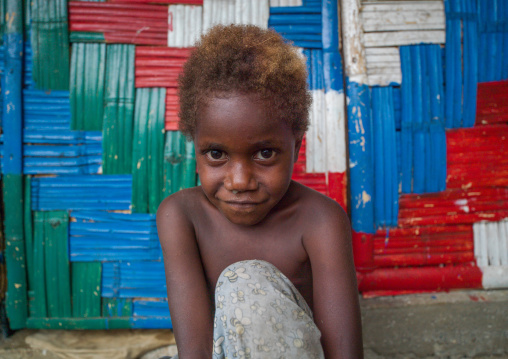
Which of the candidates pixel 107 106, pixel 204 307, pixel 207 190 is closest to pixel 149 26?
pixel 107 106

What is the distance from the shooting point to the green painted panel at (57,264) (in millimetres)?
2113

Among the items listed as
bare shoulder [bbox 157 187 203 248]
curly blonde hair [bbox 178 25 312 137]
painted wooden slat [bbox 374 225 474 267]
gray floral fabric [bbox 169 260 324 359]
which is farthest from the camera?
painted wooden slat [bbox 374 225 474 267]

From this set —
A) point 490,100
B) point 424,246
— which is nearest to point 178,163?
point 424,246

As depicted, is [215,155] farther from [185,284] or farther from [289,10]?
[289,10]

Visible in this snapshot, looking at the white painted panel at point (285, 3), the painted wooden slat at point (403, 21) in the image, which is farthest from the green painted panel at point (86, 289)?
the painted wooden slat at point (403, 21)

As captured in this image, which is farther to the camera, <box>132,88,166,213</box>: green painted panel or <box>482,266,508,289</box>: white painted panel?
<box>482,266,508,289</box>: white painted panel

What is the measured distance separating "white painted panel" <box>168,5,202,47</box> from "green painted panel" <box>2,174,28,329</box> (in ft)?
3.70

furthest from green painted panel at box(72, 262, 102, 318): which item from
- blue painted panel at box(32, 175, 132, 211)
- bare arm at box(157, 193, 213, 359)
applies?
bare arm at box(157, 193, 213, 359)

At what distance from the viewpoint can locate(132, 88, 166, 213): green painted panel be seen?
2.07 meters

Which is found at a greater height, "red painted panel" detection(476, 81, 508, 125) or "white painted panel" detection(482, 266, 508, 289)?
"red painted panel" detection(476, 81, 508, 125)

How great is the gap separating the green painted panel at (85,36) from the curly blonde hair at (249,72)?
1.11 meters

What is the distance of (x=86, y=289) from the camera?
2162 mm

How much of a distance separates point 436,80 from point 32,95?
2195mm

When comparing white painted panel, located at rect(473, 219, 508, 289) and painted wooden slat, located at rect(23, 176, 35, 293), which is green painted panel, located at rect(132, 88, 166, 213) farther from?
white painted panel, located at rect(473, 219, 508, 289)
